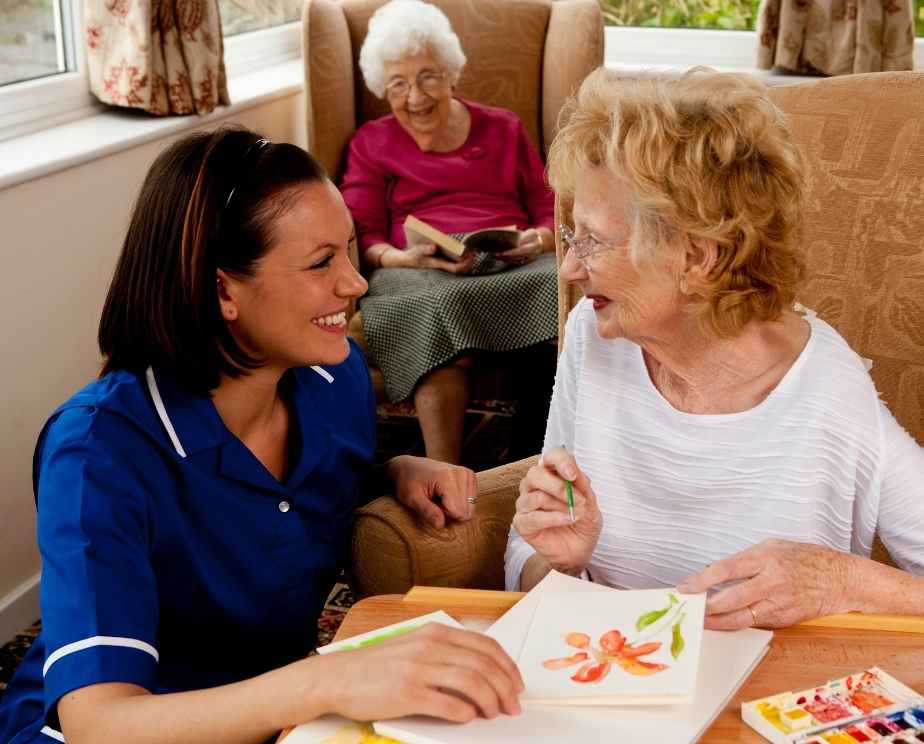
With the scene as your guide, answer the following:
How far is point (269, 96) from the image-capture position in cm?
381

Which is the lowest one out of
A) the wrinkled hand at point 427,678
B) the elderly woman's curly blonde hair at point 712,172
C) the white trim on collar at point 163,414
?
the wrinkled hand at point 427,678

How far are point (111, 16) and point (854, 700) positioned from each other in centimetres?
270

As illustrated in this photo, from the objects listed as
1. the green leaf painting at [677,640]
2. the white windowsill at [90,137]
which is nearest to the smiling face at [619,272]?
the green leaf painting at [677,640]

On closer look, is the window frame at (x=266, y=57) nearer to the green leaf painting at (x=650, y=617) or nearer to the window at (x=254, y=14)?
the window at (x=254, y=14)

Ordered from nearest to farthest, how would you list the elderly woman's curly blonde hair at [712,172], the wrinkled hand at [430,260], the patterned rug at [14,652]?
1. the elderly woman's curly blonde hair at [712,172]
2. the patterned rug at [14,652]
3. the wrinkled hand at [430,260]

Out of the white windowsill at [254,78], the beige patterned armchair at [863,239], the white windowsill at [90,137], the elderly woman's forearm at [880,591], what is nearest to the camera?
the elderly woman's forearm at [880,591]

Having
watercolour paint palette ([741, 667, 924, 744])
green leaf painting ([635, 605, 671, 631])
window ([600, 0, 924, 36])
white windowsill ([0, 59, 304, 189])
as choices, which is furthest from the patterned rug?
window ([600, 0, 924, 36])

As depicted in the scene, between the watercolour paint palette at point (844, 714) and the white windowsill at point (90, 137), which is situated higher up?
the watercolour paint palette at point (844, 714)

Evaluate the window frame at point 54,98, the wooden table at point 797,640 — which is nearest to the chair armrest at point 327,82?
the window frame at point 54,98

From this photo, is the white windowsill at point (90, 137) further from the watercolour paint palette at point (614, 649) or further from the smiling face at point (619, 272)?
the watercolour paint palette at point (614, 649)

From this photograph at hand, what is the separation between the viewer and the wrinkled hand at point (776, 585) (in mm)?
1241

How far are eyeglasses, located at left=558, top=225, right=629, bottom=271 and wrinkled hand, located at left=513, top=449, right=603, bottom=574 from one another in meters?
0.25

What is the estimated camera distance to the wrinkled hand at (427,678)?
1049mm

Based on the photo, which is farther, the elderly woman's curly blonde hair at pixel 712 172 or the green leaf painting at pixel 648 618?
the elderly woman's curly blonde hair at pixel 712 172
